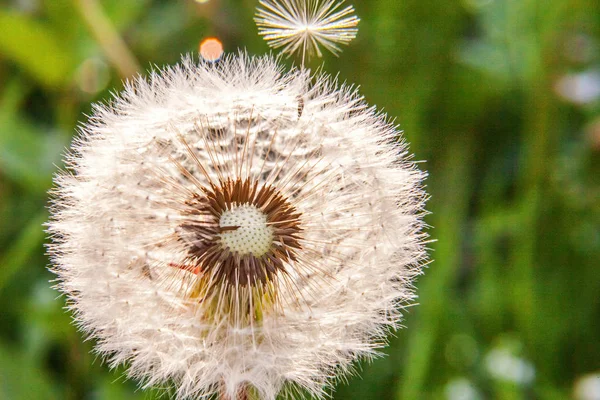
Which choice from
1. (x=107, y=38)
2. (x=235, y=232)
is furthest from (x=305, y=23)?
(x=107, y=38)

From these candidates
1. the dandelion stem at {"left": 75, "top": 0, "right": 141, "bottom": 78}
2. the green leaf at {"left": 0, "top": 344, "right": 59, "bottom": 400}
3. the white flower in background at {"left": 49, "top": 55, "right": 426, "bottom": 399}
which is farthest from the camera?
the dandelion stem at {"left": 75, "top": 0, "right": 141, "bottom": 78}

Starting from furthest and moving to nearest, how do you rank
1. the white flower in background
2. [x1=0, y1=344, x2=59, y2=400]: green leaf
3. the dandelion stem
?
the dandelion stem
[x1=0, y1=344, x2=59, y2=400]: green leaf
the white flower in background

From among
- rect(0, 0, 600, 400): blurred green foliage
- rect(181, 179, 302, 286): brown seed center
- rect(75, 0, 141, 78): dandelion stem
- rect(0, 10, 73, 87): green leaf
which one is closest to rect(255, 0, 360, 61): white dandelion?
rect(181, 179, 302, 286): brown seed center

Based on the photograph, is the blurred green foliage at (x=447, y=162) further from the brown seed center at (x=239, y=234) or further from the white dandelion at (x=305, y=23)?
the white dandelion at (x=305, y=23)

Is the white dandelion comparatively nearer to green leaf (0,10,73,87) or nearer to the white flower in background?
the white flower in background

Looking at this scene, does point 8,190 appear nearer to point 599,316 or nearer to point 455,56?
point 455,56

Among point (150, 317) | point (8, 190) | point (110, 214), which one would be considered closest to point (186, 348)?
point (150, 317)

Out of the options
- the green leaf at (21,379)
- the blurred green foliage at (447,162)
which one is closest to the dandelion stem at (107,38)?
the blurred green foliage at (447,162)
